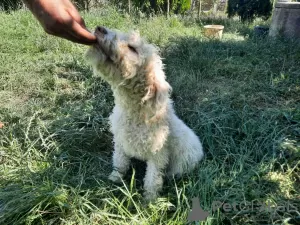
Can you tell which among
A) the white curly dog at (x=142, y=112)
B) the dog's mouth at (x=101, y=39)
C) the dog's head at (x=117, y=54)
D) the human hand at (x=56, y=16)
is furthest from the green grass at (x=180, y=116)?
the human hand at (x=56, y=16)

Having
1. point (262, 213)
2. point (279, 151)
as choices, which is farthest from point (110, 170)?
point (279, 151)

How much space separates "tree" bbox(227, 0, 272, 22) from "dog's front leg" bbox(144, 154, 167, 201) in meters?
9.57

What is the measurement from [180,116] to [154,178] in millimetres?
1383

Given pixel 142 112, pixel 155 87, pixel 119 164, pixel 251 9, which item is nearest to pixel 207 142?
pixel 119 164

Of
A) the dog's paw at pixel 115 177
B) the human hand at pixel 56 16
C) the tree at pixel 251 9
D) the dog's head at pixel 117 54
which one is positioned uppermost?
the human hand at pixel 56 16

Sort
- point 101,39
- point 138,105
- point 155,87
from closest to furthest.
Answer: point 101,39, point 155,87, point 138,105

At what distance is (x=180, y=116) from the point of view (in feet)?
11.9

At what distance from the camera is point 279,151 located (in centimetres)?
283

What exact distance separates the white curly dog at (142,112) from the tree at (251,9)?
9.24 m

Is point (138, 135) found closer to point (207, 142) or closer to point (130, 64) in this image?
point (130, 64)

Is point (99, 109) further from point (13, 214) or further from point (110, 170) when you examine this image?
point (13, 214)

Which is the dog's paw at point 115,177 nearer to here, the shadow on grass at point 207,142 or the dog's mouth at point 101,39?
the shadow on grass at point 207,142

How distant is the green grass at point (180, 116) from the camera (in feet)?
6.97

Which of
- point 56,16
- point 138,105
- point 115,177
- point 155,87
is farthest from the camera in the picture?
point 115,177
